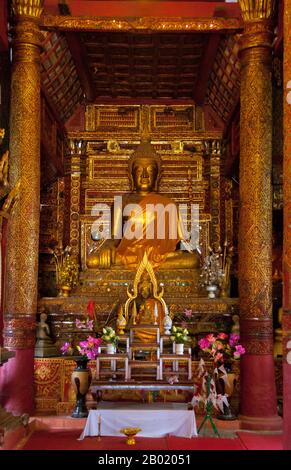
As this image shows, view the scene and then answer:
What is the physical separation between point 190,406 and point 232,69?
18.6 feet

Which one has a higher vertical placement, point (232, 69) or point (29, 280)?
point (232, 69)

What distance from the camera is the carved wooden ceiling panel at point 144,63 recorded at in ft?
34.7

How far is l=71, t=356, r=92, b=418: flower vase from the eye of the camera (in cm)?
845

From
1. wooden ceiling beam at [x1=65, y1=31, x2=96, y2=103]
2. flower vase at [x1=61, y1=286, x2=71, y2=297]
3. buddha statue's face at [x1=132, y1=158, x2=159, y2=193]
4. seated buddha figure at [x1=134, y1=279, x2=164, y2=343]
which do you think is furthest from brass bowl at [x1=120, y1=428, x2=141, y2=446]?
buddha statue's face at [x1=132, y1=158, x2=159, y2=193]

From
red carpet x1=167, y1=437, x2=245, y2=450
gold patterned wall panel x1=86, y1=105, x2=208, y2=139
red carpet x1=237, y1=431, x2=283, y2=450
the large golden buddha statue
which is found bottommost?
red carpet x1=237, y1=431, x2=283, y2=450

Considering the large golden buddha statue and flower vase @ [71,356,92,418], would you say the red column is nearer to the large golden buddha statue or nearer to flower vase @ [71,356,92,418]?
flower vase @ [71,356,92,418]

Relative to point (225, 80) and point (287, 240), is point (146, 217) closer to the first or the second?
point (225, 80)

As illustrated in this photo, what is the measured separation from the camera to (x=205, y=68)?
37.7 ft

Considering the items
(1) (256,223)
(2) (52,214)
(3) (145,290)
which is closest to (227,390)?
(3) (145,290)

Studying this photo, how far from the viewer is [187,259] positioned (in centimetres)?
1176

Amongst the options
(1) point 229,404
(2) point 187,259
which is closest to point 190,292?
(2) point 187,259

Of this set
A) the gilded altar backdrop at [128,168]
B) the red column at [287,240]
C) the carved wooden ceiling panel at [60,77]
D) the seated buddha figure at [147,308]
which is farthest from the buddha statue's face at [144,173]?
the red column at [287,240]

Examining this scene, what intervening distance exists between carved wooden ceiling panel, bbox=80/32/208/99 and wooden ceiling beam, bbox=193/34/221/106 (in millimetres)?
96

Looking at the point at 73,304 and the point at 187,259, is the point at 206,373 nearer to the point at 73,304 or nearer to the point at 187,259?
the point at 73,304
